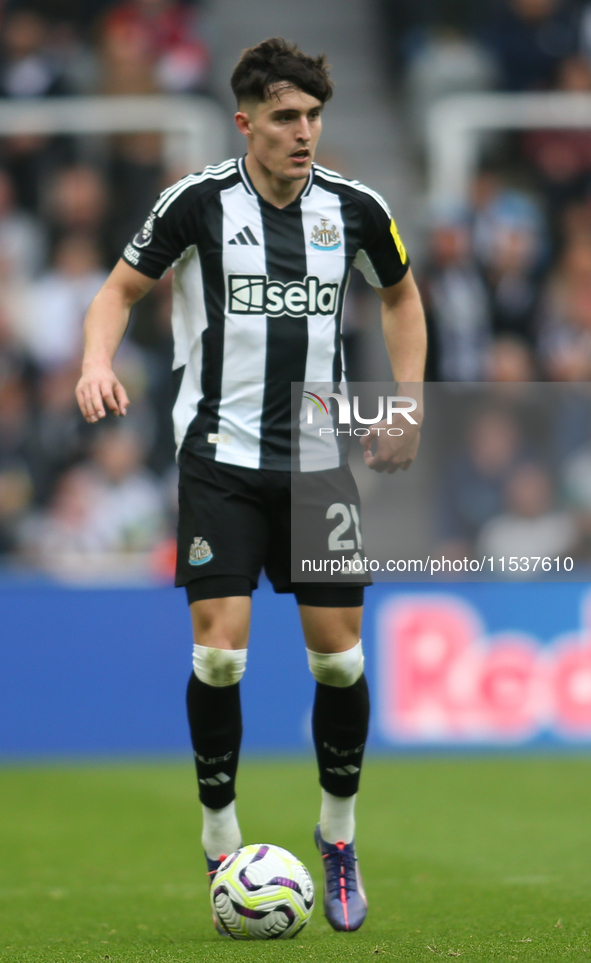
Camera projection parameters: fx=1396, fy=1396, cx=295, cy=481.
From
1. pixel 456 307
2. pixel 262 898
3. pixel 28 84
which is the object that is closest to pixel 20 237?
pixel 28 84

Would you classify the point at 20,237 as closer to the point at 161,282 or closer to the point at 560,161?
the point at 161,282

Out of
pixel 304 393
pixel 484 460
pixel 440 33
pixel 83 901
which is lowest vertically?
pixel 83 901

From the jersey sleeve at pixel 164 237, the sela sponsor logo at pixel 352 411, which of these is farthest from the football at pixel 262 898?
the jersey sleeve at pixel 164 237

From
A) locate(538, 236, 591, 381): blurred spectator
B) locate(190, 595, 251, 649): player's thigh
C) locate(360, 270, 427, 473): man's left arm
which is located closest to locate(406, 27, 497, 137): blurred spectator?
locate(538, 236, 591, 381): blurred spectator

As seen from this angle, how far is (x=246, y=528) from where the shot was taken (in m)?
3.91

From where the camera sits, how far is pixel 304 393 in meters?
4.01

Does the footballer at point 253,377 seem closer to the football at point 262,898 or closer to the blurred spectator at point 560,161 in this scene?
the football at point 262,898

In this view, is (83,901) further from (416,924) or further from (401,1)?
(401,1)

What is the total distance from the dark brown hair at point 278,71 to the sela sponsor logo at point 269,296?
0.50 m

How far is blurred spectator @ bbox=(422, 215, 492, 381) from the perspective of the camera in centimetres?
878

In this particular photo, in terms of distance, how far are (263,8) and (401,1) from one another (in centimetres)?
128

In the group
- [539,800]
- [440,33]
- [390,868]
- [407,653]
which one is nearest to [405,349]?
[390,868]

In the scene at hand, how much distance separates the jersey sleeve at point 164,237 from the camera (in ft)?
12.9

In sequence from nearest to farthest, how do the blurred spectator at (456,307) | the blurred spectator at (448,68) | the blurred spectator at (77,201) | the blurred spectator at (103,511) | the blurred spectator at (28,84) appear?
1. the blurred spectator at (103,511)
2. the blurred spectator at (456,307)
3. the blurred spectator at (77,201)
4. the blurred spectator at (28,84)
5. the blurred spectator at (448,68)
